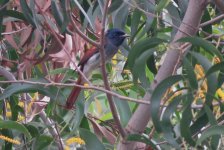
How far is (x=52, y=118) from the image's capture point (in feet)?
9.37

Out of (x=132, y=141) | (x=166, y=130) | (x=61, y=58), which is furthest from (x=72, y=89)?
(x=166, y=130)

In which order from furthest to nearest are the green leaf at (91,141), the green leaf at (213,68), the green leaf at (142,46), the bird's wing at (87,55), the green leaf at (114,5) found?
the bird's wing at (87,55) < the green leaf at (114,5) < the green leaf at (91,141) < the green leaf at (142,46) < the green leaf at (213,68)

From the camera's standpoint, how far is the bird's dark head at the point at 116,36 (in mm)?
3170

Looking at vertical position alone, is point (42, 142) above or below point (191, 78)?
below

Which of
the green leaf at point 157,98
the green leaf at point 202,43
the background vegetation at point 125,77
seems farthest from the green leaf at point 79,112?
the green leaf at point 202,43

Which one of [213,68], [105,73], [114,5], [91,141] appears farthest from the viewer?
[114,5]

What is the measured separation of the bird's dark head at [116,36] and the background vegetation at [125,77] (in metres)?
0.07

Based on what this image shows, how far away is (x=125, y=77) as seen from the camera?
3.21 m

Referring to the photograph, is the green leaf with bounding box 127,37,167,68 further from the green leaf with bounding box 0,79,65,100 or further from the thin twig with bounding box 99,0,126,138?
the green leaf with bounding box 0,79,65,100

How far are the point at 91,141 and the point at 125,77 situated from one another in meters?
0.85

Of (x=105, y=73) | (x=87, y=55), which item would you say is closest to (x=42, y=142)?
(x=87, y=55)

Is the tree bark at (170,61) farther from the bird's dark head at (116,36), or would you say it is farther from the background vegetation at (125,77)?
the bird's dark head at (116,36)

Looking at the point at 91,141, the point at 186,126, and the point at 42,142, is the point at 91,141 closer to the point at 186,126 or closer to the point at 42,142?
the point at 42,142

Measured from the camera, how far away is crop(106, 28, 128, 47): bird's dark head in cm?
317
